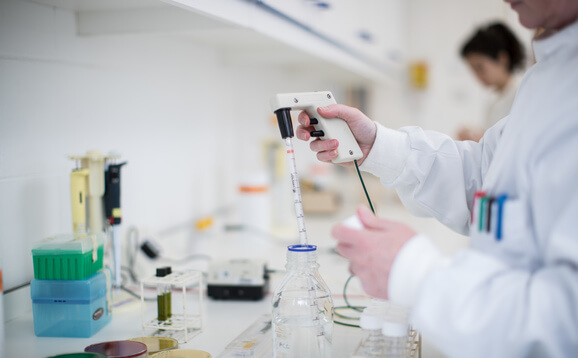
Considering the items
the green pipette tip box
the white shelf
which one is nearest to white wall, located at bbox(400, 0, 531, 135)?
the white shelf

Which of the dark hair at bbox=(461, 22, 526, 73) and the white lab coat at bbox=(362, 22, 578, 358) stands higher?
the dark hair at bbox=(461, 22, 526, 73)

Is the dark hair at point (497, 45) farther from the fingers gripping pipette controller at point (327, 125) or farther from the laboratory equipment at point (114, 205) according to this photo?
the laboratory equipment at point (114, 205)

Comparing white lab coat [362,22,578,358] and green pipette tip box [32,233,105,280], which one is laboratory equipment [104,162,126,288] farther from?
white lab coat [362,22,578,358]

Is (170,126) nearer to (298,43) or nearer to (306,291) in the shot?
(298,43)

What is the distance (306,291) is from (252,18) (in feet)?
1.90

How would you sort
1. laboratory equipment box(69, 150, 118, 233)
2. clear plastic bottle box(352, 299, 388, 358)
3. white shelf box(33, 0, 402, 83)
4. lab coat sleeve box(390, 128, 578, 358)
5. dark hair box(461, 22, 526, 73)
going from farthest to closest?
1. dark hair box(461, 22, 526, 73)
2. laboratory equipment box(69, 150, 118, 233)
3. white shelf box(33, 0, 402, 83)
4. clear plastic bottle box(352, 299, 388, 358)
5. lab coat sleeve box(390, 128, 578, 358)

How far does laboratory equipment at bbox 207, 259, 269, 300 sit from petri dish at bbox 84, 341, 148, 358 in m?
0.36

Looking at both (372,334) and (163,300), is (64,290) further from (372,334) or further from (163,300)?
(372,334)

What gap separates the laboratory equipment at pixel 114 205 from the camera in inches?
45.6

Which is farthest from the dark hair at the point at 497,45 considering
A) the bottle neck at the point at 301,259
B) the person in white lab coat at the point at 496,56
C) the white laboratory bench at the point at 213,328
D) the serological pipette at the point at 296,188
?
the bottle neck at the point at 301,259

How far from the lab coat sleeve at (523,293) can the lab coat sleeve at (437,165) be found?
377mm

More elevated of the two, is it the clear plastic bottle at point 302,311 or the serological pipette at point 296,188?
the serological pipette at point 296,188

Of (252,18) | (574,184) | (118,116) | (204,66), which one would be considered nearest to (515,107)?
(574,184)

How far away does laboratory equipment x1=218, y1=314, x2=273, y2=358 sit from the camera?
0.85 meters
